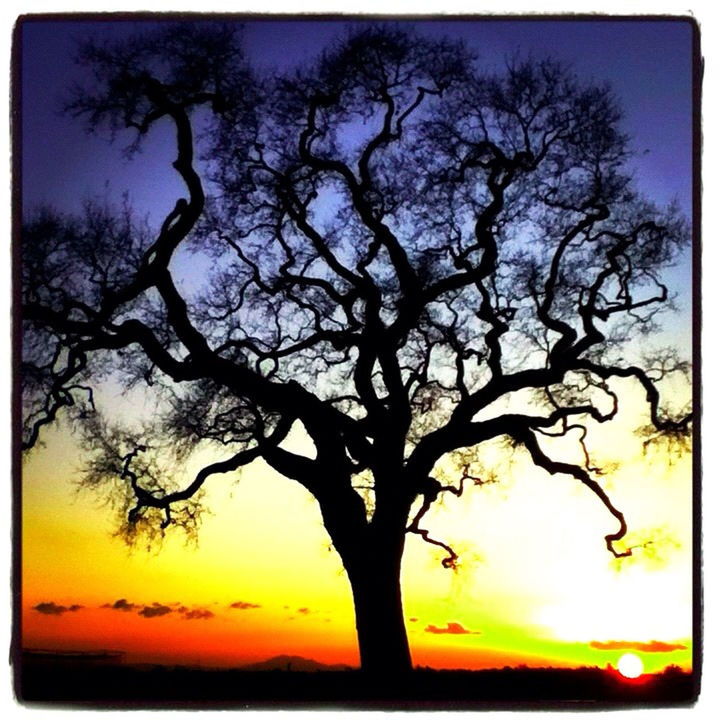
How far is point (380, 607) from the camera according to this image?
3109 millimetres

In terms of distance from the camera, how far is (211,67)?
3.14 meters

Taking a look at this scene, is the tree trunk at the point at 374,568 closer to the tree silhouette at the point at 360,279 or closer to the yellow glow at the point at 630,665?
the tree silhouette at the point at 360,279

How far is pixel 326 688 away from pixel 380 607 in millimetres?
280

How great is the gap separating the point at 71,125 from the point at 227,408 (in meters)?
0.97

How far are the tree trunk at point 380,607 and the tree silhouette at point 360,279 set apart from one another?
0.03ft

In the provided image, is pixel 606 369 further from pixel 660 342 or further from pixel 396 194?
pixel 396 194

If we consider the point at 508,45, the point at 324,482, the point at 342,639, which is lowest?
the point at 342,639

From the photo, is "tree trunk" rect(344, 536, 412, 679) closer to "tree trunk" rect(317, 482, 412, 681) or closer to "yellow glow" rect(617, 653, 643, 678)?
"tree trunk" rect(317, 482, 412, 681)

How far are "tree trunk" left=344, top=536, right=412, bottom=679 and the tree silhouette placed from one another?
11mm

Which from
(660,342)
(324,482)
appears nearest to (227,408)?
(324,482)

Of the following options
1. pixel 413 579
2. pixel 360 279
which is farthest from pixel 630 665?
pixel 360 279

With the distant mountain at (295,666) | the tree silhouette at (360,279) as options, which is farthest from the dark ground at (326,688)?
the tree silhouette at (360,279)

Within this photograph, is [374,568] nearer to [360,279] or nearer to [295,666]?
[295,666]

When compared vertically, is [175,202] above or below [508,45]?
below
